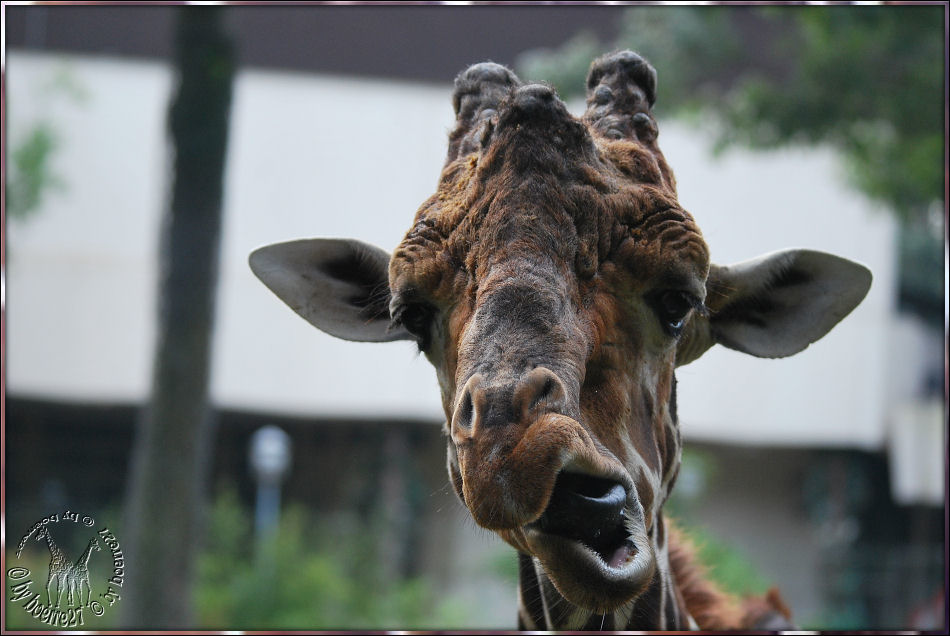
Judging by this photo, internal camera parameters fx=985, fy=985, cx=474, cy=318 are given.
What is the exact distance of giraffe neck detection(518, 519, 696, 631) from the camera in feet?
12.5

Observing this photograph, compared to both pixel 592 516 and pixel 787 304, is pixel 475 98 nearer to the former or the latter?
pixel 787 304

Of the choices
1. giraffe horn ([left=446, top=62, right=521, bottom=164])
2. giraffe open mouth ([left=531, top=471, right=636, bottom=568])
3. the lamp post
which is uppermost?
giraffe horn ([left=446, top=62, right=521, bottom=164])

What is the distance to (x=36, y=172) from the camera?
54.8 feet

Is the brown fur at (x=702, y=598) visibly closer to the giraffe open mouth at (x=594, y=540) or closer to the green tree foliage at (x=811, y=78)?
the giraffe open mouth at (x=594, y=540)

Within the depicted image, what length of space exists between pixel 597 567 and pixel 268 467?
755 inches

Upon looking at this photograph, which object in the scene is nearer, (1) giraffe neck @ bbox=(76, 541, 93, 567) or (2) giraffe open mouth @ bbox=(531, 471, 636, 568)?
(2) giraffe open mouth @ bbox=(531, 471, 636, 568)

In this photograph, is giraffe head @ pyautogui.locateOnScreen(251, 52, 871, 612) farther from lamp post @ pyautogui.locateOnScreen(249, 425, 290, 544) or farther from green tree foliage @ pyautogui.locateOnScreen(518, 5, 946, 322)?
lamp post @ pyautogui.locateOnScreen(249, 425, 290, 544)

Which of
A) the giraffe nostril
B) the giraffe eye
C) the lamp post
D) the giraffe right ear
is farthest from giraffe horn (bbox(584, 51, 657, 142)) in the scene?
the lamp post

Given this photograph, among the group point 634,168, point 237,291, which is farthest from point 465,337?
point 237,291

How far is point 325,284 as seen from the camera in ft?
14.4

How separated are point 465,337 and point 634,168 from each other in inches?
38.7

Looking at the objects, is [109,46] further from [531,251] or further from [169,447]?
[531,251]
